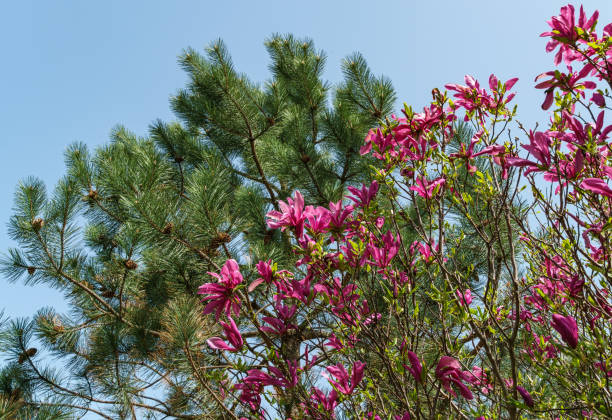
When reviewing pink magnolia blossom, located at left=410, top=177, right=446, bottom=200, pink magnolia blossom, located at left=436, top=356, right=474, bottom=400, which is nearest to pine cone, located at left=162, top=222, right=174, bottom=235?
pink magnolia blossom, located at left=410, top=177, right=446, bottom=200

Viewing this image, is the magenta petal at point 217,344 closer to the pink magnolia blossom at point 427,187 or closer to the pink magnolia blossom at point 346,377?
the pink magnolia blossom at point 346,377

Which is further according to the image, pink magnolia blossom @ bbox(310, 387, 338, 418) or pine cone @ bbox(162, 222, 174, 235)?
pine cone @ bbox(162, 222, 174, 235)

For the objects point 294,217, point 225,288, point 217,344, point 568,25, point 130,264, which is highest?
point 130,264

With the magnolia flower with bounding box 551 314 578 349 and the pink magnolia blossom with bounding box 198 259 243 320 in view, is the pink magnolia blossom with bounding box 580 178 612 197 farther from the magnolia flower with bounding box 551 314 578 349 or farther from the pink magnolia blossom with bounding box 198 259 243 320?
the pink magnolia blossom with bounding box 198 259 243 320

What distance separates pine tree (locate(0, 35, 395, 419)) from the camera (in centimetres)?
240

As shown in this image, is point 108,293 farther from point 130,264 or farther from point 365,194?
point 365,194

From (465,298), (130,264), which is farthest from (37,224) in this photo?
(465,298)

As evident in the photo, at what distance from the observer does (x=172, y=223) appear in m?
2.45

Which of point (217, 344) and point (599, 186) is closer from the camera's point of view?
point (599, 186)

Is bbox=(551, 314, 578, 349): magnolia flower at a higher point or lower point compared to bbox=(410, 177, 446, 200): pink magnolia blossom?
lower

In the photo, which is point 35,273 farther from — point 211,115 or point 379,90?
point 379,90

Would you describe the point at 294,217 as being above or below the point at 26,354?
below

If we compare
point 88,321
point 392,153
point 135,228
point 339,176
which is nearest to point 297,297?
point 392,153

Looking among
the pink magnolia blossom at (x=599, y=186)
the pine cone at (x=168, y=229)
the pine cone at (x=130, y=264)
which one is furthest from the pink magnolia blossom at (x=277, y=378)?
the pine cone at (x=130, y=264)
